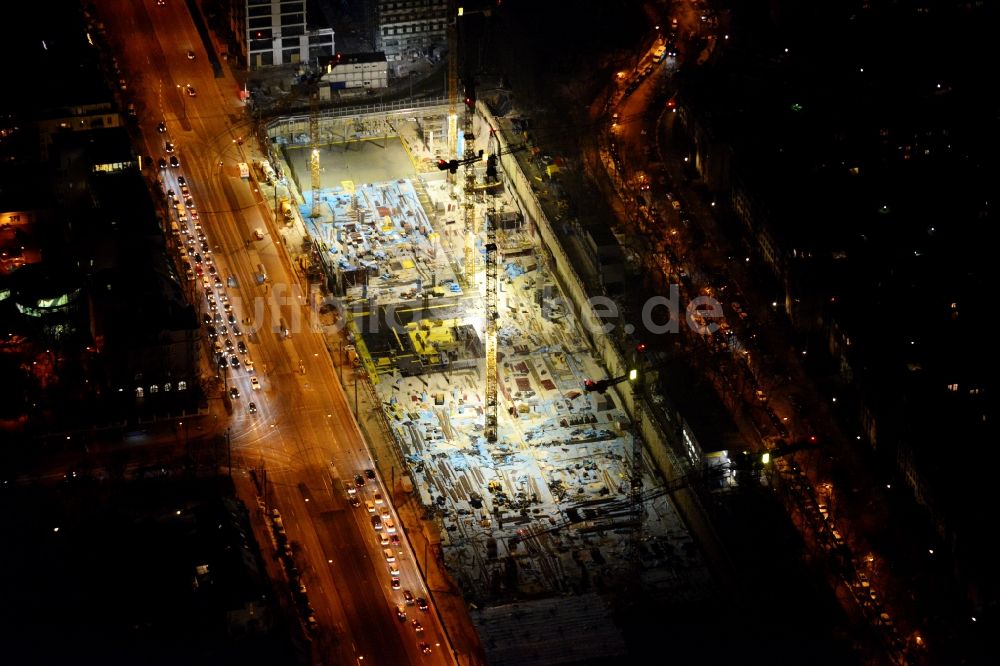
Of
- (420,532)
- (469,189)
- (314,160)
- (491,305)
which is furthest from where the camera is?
(314,160)

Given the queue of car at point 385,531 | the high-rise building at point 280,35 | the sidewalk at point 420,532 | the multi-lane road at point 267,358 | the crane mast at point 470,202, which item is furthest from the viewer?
the high-rise building at point 280,35

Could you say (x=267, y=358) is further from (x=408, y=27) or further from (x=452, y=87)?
(x=408, y=27)

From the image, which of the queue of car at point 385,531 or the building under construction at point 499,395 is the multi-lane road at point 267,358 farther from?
the building under construction at point 499,395

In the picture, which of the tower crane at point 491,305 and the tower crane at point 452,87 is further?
the tower crane at point 452,87

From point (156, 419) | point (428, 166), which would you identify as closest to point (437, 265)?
point (428, 166)

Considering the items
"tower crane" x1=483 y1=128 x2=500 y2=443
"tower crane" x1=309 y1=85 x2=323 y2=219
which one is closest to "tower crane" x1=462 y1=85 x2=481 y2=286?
"tower crane" x1=483 y1=128 x2=500 y2=443

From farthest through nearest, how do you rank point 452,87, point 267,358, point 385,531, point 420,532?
point 452,87 < point 267,358 < point 420,532 < point 385,531

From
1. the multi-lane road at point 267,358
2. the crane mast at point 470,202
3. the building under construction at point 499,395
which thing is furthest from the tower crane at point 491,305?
the multi-lane road at point 267,358

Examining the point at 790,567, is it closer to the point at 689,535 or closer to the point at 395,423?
the point at 689,535

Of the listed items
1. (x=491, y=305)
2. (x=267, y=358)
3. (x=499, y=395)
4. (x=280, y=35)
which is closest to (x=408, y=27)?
(x=280, y=35)
